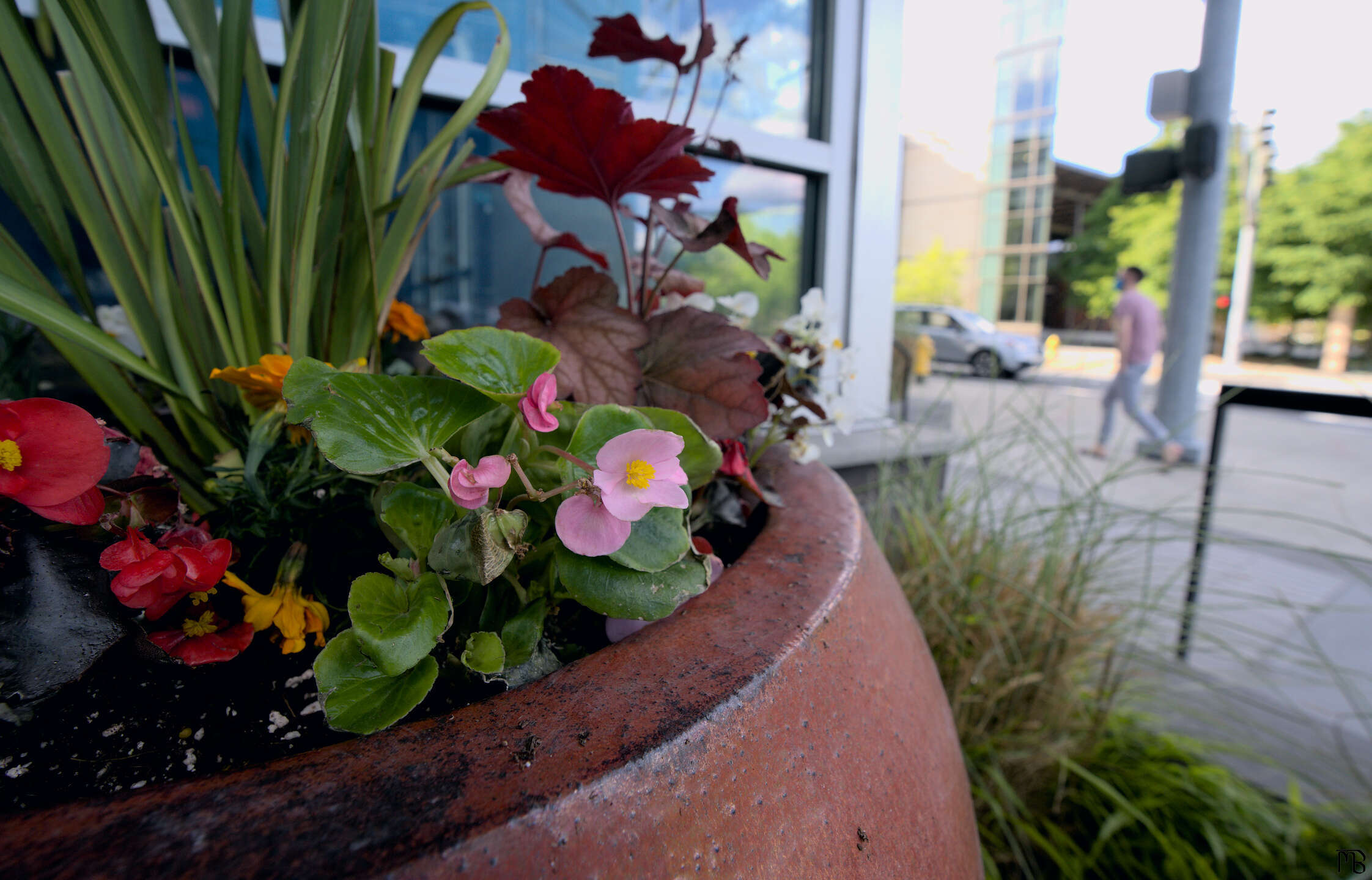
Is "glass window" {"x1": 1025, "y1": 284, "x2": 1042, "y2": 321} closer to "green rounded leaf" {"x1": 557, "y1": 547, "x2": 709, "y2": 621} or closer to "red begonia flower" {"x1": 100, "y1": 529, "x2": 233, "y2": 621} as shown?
"green rounded leaf" {"x1": 557, "y1": 547, "x2": 709, "y2": 621}

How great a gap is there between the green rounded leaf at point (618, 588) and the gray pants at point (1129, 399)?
3647 millimetres

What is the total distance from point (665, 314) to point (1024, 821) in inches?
35.6

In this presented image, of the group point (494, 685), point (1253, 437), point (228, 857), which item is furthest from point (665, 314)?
point (1253, 437)

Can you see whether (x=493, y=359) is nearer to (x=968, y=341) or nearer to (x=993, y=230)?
(x=968, y=341)

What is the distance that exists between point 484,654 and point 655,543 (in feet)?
0.32

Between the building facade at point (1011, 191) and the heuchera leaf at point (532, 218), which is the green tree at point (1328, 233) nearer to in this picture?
the building facade at point (1011, 191)

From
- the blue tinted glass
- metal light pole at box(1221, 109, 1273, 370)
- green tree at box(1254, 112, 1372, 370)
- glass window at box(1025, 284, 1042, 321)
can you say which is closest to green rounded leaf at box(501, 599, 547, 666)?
the blue tinted glass

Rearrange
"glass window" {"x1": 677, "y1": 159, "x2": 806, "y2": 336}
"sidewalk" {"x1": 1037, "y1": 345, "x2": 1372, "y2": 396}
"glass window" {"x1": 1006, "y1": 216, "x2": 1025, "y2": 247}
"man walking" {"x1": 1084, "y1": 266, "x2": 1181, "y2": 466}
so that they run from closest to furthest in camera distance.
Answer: "glass window" {"x1": 677, "y1": 159, "x2": 806, "y2": 336}, "man walking" {"x1": 1084, "y1": 266, "x2": 1181, "y2": 466}, "sidewalk" {"x1": 1037, "y1": 345, "x2": 1372, "y2": 396}, "glass window" {"x1": 1006, "y1": 216, "x2": 1025, "y2": 247}

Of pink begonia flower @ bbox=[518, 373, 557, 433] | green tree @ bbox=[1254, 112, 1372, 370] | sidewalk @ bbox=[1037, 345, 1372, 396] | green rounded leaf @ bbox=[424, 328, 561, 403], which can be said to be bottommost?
sidewalk @ bbox=[1037, 345, 1372, 396]

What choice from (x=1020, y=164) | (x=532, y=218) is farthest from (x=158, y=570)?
(x=1020, y=164)

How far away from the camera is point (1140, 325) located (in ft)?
13.7

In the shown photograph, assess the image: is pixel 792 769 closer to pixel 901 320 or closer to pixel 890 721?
pixel 890 721

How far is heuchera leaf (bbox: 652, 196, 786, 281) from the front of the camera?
1.51 ft

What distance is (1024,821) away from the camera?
0.96 metres
